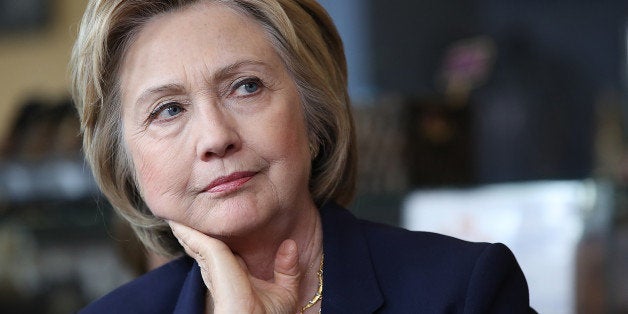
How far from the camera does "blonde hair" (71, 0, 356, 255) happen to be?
207 centimetres

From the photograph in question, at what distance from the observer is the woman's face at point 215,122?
1952 millimetres

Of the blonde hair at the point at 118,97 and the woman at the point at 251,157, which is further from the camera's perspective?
the blonde hair at the point at 118,97

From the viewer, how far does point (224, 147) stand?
1.92m

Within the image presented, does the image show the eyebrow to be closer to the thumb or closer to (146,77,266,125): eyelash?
(146,77,266,125): eyelash

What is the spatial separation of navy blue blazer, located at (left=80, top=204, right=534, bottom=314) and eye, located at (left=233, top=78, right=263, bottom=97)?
0.32 m

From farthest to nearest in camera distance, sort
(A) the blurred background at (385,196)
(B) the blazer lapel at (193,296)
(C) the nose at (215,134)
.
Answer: (A) the blurred background at (385,196)
(B) the blazer lapel at (193,296)
(C) the nose at (215,134)

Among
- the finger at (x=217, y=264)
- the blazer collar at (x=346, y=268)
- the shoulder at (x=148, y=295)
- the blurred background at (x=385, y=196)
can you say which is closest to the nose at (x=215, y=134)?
the finger at (x=217, y=264)

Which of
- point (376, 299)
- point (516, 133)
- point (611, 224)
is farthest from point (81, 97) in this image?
point (516, 133)

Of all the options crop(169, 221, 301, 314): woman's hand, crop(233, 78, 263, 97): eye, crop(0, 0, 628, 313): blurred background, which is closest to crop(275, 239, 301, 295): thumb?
crop(169, 221, 301, 314): woman's hand

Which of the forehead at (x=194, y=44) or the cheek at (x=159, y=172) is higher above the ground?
the forehead at (x=194, y=44)

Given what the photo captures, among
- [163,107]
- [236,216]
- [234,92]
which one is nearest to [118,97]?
[163,107]

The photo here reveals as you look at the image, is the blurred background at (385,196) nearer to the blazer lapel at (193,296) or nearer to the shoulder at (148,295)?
the shoulder at (148,295)

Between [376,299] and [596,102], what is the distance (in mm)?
6400

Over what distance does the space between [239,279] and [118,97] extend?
45 cm
